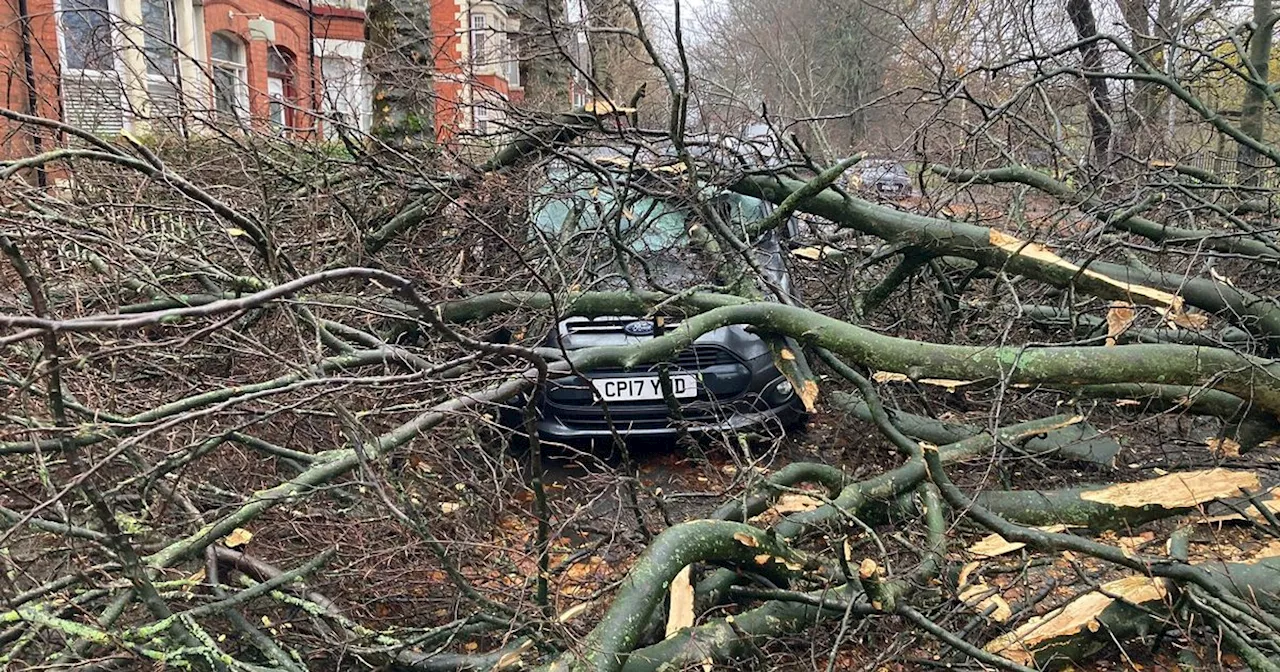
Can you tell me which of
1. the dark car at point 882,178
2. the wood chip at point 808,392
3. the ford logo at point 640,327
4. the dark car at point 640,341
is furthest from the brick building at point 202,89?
the wood chip at point 808,392

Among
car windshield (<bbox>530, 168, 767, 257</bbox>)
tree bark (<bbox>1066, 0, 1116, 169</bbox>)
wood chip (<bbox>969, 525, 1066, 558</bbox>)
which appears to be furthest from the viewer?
tree bark (<bbox>1066, 0, 1116, 169</bbox>)

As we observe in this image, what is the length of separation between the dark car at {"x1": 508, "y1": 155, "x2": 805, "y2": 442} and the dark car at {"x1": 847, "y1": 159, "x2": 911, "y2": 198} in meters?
0.96

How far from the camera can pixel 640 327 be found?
475 cm

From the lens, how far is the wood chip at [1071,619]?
2602 mm

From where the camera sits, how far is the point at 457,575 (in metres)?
2.45

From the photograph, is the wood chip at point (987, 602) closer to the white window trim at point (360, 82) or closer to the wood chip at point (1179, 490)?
the wood chip at point (1179, 490)

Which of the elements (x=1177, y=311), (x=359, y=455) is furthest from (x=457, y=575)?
(x=1177, y=311)

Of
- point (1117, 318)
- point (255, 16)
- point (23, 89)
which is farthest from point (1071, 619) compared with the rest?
point (255, 16)

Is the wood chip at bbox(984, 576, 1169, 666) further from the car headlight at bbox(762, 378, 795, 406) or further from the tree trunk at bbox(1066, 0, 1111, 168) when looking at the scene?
the tree trunk at bbox(1066, 0, 1111, 168)

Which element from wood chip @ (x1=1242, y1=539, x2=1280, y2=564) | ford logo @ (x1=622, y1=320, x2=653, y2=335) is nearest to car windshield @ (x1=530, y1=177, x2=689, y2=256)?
ford logo @ (x1=622, y1=320, x2=653, y2=335)

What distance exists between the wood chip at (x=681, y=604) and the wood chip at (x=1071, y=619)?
0.90m

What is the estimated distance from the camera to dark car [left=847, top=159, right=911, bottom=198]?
5.38 m

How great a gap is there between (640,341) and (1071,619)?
94.6 inches

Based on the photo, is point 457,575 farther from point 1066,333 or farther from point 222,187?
point 1066,333
